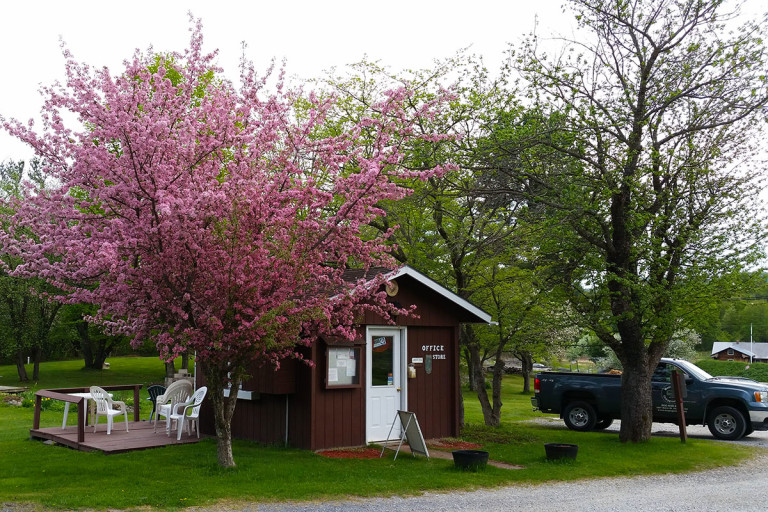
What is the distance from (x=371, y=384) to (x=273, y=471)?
10.9 ft

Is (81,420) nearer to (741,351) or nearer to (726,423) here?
(726,423)

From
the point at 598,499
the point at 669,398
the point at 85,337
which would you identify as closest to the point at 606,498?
the point at 598,499

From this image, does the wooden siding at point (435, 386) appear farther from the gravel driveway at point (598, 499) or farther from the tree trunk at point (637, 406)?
the gravel driveway at point (598, 499)

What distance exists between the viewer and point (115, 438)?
11773mm

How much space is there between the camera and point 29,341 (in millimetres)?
29109

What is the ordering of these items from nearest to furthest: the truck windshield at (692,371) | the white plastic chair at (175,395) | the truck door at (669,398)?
the white plastic chair at (175,395) → the truck door at (669,398) → the truck windshield at (692,371)

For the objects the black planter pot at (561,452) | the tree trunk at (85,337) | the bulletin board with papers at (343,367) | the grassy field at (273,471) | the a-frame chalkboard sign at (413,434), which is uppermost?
the tree trunk at (85,337)

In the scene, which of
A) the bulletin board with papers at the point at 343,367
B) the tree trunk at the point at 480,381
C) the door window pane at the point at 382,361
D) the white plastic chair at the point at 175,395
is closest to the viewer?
the bulletin board with papers at the point at 343,367

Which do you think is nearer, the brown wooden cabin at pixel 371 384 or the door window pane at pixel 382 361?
the brown wooden cabin at pixel 371 384

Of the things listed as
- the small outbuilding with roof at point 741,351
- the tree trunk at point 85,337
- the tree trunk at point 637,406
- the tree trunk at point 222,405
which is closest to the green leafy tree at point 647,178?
A: the tree trunk at point 637,406

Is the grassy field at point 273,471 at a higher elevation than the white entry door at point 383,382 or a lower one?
lower

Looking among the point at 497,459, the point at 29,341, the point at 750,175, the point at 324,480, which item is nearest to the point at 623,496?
the point at 497,459

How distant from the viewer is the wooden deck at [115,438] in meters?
10.9

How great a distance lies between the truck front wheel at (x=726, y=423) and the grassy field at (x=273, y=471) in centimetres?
131
